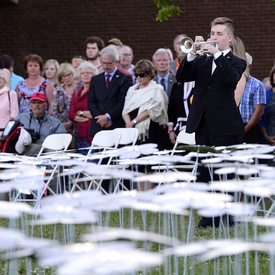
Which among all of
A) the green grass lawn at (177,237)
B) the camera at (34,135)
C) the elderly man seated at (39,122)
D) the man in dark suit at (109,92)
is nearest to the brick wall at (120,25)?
the man in dark suit at (109,92)

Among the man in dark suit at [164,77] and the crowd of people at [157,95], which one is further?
the man in dark suit at [164,77]

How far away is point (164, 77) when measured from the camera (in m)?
10.5

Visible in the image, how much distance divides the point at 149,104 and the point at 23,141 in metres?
1.82

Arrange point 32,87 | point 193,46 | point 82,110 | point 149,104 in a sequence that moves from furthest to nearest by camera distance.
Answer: point 32,87 → point 82,110 → point 149,104 → point 193,46

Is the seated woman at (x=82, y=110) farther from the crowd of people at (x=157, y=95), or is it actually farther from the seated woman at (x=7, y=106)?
the seated woman at (x=7, y=106)

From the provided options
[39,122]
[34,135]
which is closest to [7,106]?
[39,122]

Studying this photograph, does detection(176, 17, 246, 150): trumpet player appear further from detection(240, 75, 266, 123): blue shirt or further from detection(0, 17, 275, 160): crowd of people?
detection(240, 75, 266, 123): blue shirt

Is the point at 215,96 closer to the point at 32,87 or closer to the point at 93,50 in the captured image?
the point at 32,87

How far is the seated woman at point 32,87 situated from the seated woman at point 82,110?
0.60m

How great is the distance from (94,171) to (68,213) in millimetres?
1372

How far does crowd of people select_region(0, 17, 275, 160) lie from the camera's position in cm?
745

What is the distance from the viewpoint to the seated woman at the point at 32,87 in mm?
11133

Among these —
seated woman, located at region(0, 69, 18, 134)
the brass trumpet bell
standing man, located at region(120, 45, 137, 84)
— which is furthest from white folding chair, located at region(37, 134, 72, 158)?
the brass trumpet bell

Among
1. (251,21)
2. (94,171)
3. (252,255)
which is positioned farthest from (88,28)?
(94,171)
